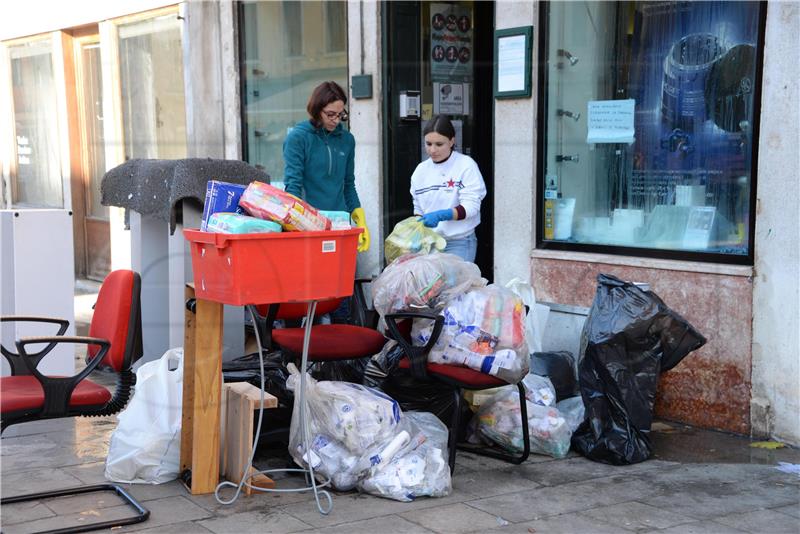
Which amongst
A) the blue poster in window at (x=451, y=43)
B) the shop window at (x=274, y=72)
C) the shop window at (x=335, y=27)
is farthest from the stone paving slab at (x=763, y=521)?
the shop window at (x=274, y=72)

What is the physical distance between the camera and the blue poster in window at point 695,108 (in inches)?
213

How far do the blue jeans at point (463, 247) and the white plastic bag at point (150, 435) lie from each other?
221 centimetres

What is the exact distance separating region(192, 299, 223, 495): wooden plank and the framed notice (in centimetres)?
295

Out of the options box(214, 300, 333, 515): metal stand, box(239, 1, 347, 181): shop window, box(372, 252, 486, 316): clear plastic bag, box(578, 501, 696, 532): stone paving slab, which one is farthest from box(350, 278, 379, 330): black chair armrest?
box(239, 1, 347, 181): shop window

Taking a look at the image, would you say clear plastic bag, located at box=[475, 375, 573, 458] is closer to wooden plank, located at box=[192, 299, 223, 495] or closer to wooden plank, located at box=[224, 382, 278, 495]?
wooden plank, located at box=[224, 382, 278, 495]

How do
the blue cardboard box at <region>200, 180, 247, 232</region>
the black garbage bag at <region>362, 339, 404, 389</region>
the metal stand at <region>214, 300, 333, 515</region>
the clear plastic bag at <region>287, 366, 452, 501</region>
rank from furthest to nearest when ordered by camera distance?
the black garbage bag at <region>362, 339, 404, 389</region>, the clear plastic bag at <region>287, 366, 452, 501</region>, the metal stand at <region>214, 300, 333, 515</region>, the blue cardboard box at <region>200, 180, 247, 232</region>

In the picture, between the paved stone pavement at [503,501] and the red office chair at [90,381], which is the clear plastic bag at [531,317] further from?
the red office chair at [90,381]

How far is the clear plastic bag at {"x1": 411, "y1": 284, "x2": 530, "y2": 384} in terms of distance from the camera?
4633 millimetres

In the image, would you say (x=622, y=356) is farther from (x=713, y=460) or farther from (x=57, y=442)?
(x=57, y=442)

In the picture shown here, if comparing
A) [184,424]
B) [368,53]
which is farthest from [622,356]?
[368,53]

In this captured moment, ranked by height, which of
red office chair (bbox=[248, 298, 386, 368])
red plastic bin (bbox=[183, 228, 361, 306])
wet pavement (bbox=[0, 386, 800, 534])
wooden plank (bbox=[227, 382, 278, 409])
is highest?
red plastic bin (bbox=[183, 228, 361, 306])

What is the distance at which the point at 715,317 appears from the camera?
5.43m

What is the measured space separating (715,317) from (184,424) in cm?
292

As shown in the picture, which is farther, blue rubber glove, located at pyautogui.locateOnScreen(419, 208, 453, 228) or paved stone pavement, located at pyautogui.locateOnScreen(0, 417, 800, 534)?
blue rubber glove, located at pyautogui.locateOnScreen(419, 208, 453, 228)
